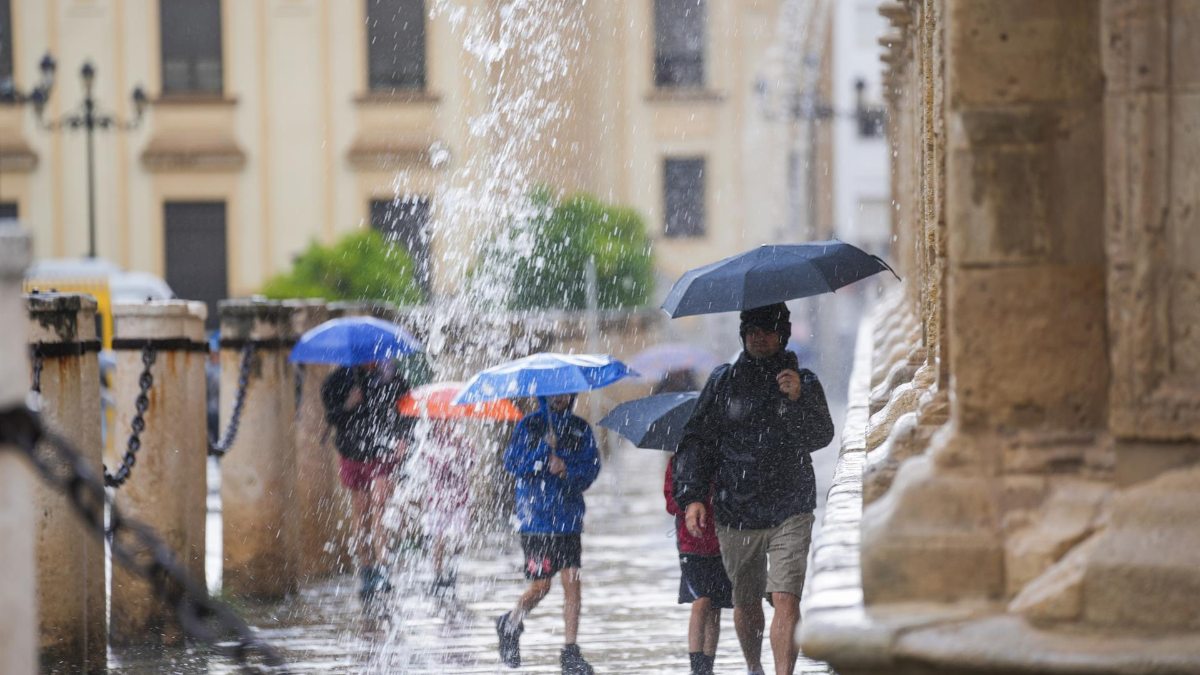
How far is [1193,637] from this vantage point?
4844 mm

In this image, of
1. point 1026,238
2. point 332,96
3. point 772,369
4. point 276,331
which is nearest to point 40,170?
point 332,96

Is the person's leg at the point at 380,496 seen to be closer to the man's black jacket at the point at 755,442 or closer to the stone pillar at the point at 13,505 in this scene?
the man's black jacket at the point at 755,442

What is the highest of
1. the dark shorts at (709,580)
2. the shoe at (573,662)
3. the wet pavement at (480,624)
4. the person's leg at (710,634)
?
the dark shorts at (709,580)

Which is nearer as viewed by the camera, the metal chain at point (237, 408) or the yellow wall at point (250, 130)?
the metal chain at point (237, 408)

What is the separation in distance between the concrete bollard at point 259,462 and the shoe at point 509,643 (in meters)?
2.95

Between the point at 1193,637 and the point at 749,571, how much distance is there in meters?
3.54

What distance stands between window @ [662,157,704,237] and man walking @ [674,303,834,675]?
35.2 m

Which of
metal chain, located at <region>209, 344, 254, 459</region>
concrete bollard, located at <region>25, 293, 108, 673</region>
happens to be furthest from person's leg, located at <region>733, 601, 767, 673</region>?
metal chain, located at <region>209, 344, 254, 459</region>

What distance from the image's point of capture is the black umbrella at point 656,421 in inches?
355

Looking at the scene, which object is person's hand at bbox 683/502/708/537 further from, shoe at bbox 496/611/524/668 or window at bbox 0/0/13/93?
window at bbox 0/0/13/93

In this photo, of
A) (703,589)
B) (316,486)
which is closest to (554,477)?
(703,589)

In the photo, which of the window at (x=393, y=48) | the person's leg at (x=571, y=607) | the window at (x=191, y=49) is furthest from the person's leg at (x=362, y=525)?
the window at (x=191, y=49)

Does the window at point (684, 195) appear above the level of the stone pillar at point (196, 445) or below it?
above

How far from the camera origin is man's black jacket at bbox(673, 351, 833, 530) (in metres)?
8.19
